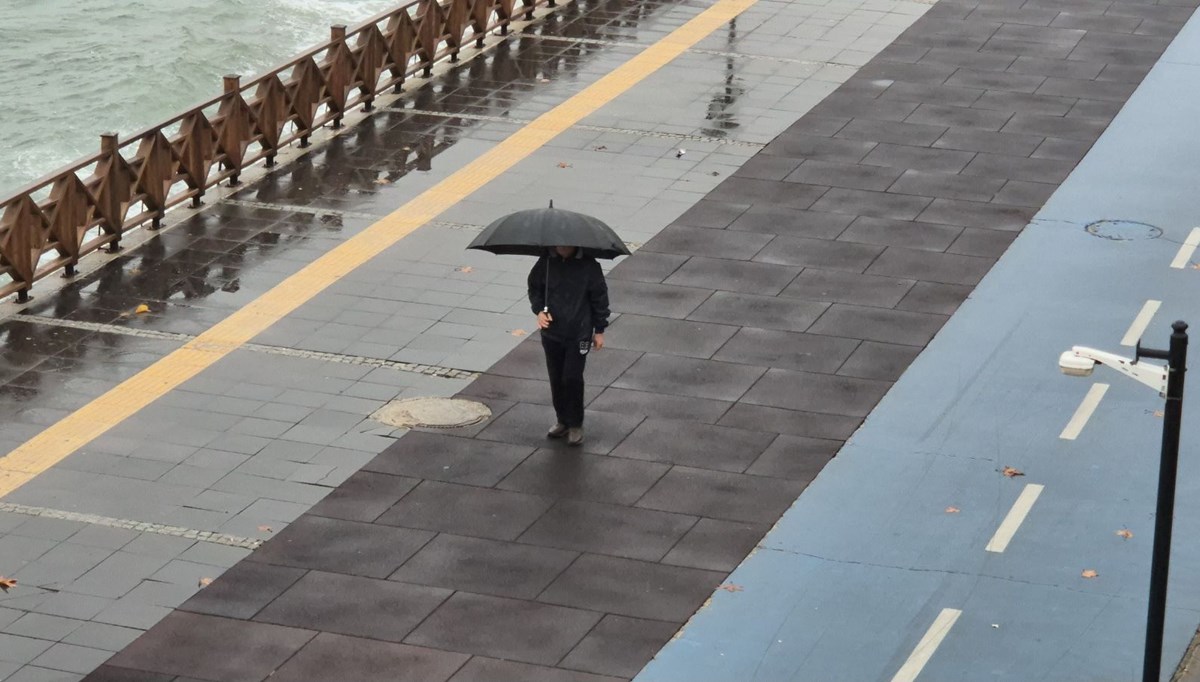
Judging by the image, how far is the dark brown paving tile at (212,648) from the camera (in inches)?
447

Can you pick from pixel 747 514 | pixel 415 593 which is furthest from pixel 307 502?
pixel 747 514

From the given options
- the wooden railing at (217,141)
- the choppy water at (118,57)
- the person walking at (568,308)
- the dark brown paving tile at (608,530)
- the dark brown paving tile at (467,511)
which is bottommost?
the choppy water at (118,57)

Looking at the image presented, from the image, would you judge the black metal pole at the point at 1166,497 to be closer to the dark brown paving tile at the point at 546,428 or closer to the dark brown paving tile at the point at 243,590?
the dark brown paving tile at the point at 546,428

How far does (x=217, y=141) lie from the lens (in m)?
20.4

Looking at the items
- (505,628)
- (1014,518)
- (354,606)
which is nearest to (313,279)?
(354,606)

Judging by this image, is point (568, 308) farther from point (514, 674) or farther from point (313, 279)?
point (313, 279)

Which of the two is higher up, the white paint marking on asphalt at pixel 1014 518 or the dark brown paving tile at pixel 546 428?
the dark brown paving tile at pixel 546 428

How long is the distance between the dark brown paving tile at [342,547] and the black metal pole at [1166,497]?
16.3 ft

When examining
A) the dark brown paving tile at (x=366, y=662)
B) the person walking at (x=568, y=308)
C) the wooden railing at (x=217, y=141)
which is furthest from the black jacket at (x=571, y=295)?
the wooden railing at (x=217, y=141)

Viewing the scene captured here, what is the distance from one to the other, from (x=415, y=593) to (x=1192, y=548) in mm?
5265

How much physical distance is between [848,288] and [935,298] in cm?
82

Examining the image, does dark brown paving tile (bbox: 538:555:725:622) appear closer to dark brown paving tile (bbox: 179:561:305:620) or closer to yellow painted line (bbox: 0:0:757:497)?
dark brown paving tile (bbox: 179:561:305:620)

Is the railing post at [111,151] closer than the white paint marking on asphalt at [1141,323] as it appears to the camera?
No

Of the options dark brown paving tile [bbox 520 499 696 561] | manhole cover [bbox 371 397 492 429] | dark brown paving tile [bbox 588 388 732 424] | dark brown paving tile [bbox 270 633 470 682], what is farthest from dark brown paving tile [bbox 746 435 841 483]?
dark brown paving tile [bbox 270 633 470 682]
